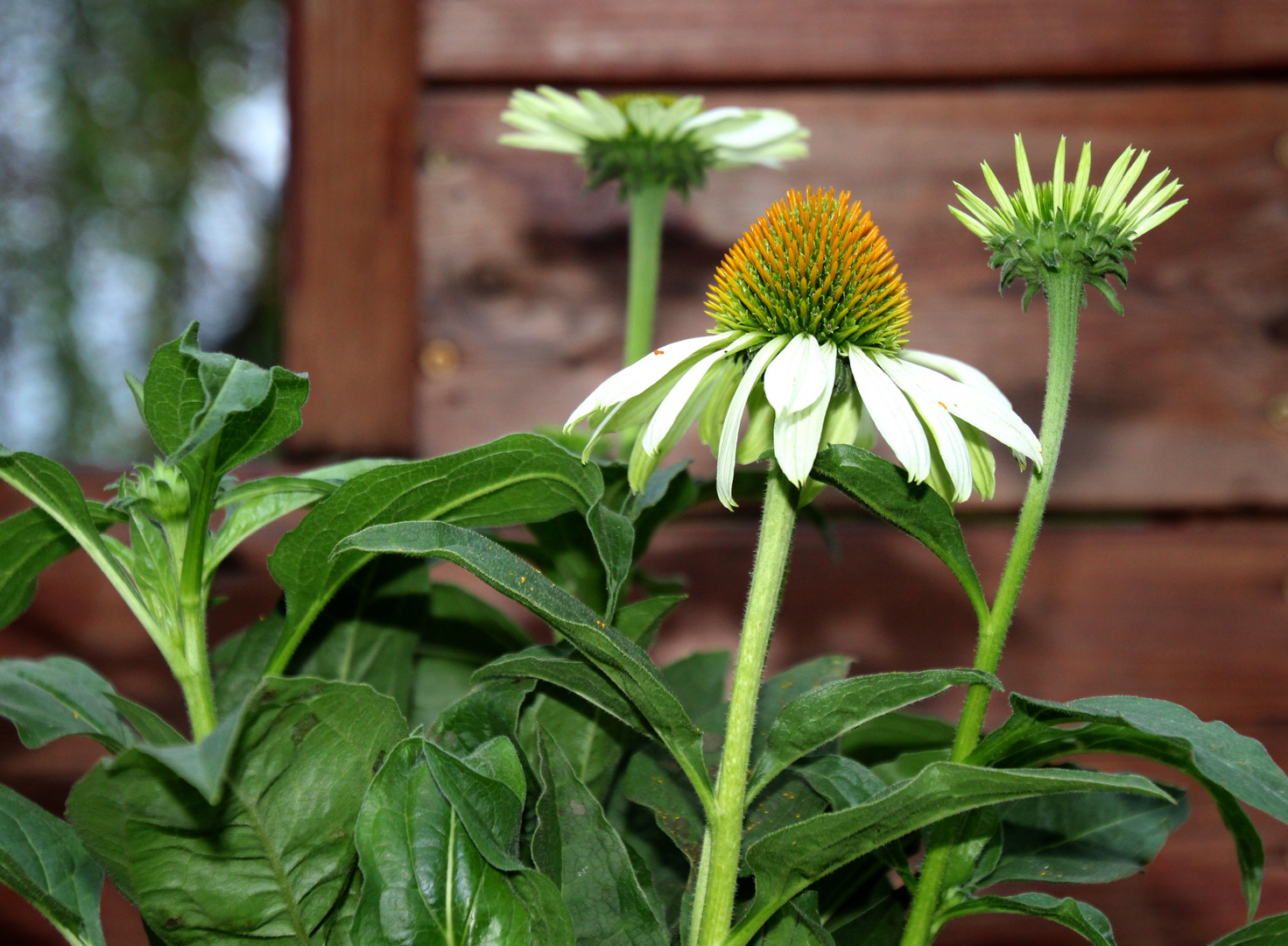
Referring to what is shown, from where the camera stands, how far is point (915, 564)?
83 centimetres

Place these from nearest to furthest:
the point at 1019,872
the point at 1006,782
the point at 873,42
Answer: the point at 1006,782 < the point at 1019,872 < the point at 873,42

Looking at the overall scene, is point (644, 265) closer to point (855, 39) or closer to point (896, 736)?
point (896, 736)

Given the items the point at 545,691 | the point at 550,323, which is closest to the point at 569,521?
the point at 545,691

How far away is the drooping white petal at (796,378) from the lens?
10.4 inches

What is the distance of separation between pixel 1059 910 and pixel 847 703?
0.09m

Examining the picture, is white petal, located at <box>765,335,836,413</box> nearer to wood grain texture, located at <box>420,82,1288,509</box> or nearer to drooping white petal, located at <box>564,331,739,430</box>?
drooping white petal, located at <box>564,331,739,430</box>

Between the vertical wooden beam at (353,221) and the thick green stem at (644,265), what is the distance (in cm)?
34

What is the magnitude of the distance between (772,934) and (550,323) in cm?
60

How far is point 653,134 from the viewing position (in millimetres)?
529

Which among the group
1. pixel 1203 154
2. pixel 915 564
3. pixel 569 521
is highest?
pixel 1203 154

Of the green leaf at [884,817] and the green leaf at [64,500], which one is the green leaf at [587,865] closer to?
the green leaf at [884,817]

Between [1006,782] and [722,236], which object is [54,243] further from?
[1006,782]

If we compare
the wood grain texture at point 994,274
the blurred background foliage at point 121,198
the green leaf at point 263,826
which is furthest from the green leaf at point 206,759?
the blurred background foliage at point 121,198

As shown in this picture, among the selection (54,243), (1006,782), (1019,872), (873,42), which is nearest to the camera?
(1006,782)
